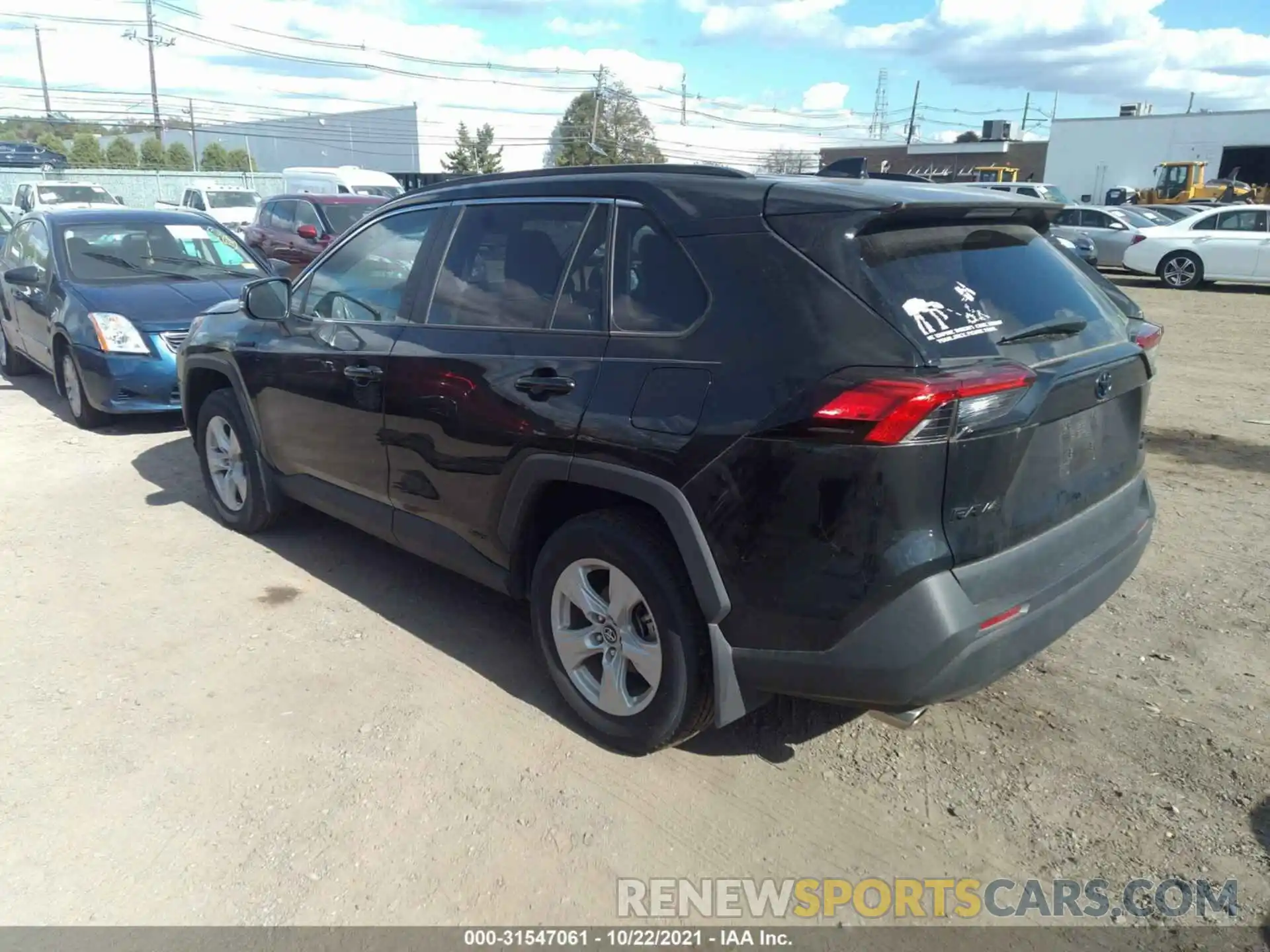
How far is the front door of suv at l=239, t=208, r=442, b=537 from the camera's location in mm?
4070

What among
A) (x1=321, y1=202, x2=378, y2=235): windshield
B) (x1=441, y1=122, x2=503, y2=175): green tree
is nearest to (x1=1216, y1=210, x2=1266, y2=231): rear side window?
(x1=321, y1=202, x2=378, y2=235): windshield

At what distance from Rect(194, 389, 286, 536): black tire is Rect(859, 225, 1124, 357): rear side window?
363 centimetres

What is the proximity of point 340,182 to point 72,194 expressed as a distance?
655 cm

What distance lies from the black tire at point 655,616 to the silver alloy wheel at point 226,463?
271 cm

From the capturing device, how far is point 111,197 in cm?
2216

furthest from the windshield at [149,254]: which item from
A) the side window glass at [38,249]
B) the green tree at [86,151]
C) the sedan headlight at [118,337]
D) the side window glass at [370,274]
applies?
the green tree at [86,151]

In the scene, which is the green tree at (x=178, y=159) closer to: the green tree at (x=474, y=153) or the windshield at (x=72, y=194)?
the green tree at (x=474, y=153)

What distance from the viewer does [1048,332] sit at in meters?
2.88

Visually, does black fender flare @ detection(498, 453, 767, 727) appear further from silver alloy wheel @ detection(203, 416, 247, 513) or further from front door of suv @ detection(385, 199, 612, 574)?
silver alloy wheel @ detection(203, 416, 247, 513)

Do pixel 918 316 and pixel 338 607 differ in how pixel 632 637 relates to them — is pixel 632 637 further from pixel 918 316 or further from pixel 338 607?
pixel 338 607

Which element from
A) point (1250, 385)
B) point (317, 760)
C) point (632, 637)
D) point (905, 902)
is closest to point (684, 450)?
point (632, 637)

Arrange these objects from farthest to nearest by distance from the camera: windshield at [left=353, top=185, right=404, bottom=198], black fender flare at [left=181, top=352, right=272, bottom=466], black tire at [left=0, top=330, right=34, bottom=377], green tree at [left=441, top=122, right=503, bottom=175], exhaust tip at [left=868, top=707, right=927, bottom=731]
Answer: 1. green tree at [left=441, top=122, right=503, bottom=175]
2. windshield at [left=353, top=185, right=404, bottom=198]
3. black tire at [left=0, top=330, right=34, bottom=377]
4. black fender flare at [left=181, top=352, right=272, bottom=466]
5. exhaust tip at [left=868, top=707, right=927, bottom=731]

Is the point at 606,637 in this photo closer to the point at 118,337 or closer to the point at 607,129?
the point at 118,337

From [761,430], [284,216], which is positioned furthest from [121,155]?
[761,430]
